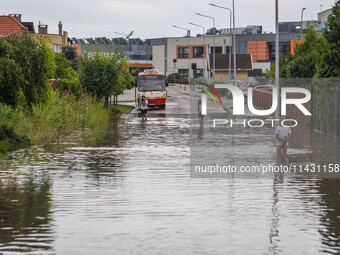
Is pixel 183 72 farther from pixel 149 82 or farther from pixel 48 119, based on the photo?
pixel 48 119

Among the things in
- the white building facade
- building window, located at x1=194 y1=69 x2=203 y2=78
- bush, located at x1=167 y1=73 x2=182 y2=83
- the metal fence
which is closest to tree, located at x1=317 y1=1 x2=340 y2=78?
the metal fence

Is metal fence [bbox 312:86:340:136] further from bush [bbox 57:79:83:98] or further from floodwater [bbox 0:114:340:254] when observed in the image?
bush [bbox 57:79:83:98]

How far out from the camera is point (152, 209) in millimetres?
11820

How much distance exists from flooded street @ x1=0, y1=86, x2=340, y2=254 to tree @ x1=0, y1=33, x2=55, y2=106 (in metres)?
6.51

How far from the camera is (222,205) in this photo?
12.3 meters

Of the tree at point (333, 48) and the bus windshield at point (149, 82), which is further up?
the tree at point (333, 48)

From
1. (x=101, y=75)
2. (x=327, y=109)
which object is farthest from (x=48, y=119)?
(x=101, y=75)

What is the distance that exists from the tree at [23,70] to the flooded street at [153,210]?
6.51 m

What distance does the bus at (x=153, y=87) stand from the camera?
56312 mm

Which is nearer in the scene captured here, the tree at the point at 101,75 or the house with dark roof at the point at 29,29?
the tree at the point at 101,75

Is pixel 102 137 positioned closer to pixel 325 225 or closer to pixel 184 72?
pixel 325 225

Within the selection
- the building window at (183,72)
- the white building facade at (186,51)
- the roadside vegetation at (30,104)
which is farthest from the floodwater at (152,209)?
the building window at (183,72)

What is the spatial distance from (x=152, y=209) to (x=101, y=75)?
34579mm

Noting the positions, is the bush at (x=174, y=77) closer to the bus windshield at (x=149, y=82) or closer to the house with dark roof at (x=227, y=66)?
the house with dark roof at (x=227, y=66)
